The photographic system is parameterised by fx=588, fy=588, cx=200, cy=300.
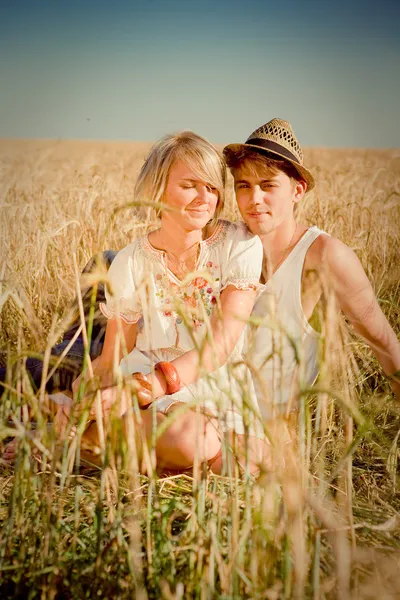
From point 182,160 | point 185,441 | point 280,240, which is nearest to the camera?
point 185,441

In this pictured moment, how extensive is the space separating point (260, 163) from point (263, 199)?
0.12 m

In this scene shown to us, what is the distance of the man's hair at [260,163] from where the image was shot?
76.4 inches

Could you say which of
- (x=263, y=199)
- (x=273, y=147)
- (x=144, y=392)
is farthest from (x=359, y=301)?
(x=144, y=392)

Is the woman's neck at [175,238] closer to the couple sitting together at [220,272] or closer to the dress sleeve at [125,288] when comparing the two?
the couple sitting together at [220,272]

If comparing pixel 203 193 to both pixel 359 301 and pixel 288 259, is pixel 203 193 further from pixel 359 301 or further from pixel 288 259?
pixel 359 301

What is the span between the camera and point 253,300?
181 centimetres

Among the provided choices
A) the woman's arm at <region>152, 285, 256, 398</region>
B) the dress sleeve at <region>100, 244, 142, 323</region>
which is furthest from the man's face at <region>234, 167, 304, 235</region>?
the dress sleeve at <region>100, 244, 142, 323</region>

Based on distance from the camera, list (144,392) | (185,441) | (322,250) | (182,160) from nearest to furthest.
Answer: (144,392) < (185,441) < (182,160) < (322,250)

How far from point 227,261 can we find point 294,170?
450mm

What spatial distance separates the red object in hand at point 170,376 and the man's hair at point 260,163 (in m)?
0.75

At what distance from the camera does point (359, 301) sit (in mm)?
1923

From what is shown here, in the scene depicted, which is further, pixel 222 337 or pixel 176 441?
pixel 176 441

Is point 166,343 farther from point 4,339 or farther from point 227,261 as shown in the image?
point 4,339

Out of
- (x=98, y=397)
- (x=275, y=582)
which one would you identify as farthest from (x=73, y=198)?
(x=275, y=582)
